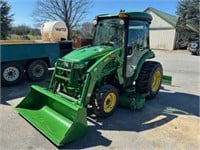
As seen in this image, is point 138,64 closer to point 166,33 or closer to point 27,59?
point 27,59

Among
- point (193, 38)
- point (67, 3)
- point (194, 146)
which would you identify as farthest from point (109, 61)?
point (193, 38)

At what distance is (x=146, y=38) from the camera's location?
6.14 metres

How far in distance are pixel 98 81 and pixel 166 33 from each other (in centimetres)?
2662

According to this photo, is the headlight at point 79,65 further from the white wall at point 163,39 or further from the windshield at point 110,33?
the white wall at point 163,39

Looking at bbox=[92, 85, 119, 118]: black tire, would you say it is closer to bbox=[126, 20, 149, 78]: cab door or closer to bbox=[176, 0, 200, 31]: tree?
bbox=[126, 20, 149, 78]: cab door

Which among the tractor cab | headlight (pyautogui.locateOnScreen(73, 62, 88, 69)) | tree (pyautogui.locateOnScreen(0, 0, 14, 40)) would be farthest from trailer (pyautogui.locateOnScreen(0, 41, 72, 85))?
tree (pyautogui.locateOnScreen(0, 0, 14, 40))

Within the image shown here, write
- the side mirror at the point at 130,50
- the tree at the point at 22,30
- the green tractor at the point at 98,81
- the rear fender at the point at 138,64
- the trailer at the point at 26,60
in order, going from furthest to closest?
A: 1. the tree at the point at 22,30
2. the trailer at the point at 26,60
3. the rear fender at the point at 138,64
4. the side mirror at the point at 130,50
5. the green tractor at the point at 98,81

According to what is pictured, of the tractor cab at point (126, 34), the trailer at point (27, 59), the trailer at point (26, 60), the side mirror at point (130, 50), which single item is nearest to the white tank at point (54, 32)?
the trailer at point (27, 59)

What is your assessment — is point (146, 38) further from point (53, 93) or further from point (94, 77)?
point (53, 93)

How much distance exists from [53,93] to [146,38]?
2875 millimetres

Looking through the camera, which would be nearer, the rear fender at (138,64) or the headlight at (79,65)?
the headlight at (79,65)

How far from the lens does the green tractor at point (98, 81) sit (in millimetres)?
4234

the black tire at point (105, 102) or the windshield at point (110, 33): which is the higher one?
the windshield at point (110, 33)

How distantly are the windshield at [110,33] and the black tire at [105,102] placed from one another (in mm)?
1163
